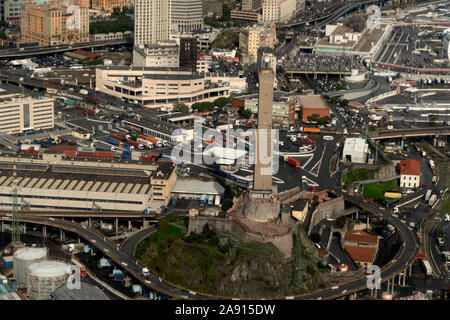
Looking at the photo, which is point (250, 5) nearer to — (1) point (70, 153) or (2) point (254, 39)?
(2) point (254, 39)

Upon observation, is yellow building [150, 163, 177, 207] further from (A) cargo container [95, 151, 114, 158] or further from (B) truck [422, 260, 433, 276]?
(B) truck [422, 260, 433, 276]

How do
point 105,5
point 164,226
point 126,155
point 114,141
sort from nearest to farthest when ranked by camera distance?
point 164,226 → point 126,155 → point 114,141 → point 105,5

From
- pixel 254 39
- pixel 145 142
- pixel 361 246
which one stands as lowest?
pixel 361 246

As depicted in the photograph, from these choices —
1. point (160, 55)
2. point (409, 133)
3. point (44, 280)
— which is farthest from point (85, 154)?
point (160, 55)

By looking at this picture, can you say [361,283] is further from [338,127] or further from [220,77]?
[220,77]

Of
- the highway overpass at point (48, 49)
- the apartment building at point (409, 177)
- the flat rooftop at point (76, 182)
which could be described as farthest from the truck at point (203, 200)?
the highway overpass at point (48, 49)

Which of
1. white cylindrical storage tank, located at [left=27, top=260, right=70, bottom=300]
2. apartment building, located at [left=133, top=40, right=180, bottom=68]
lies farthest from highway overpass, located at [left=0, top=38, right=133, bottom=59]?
white cylindrical storage tank, located at [left=27, top=260, right=70, bottom=300]

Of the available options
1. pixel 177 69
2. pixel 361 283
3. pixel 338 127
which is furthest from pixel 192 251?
pixel 177 69
